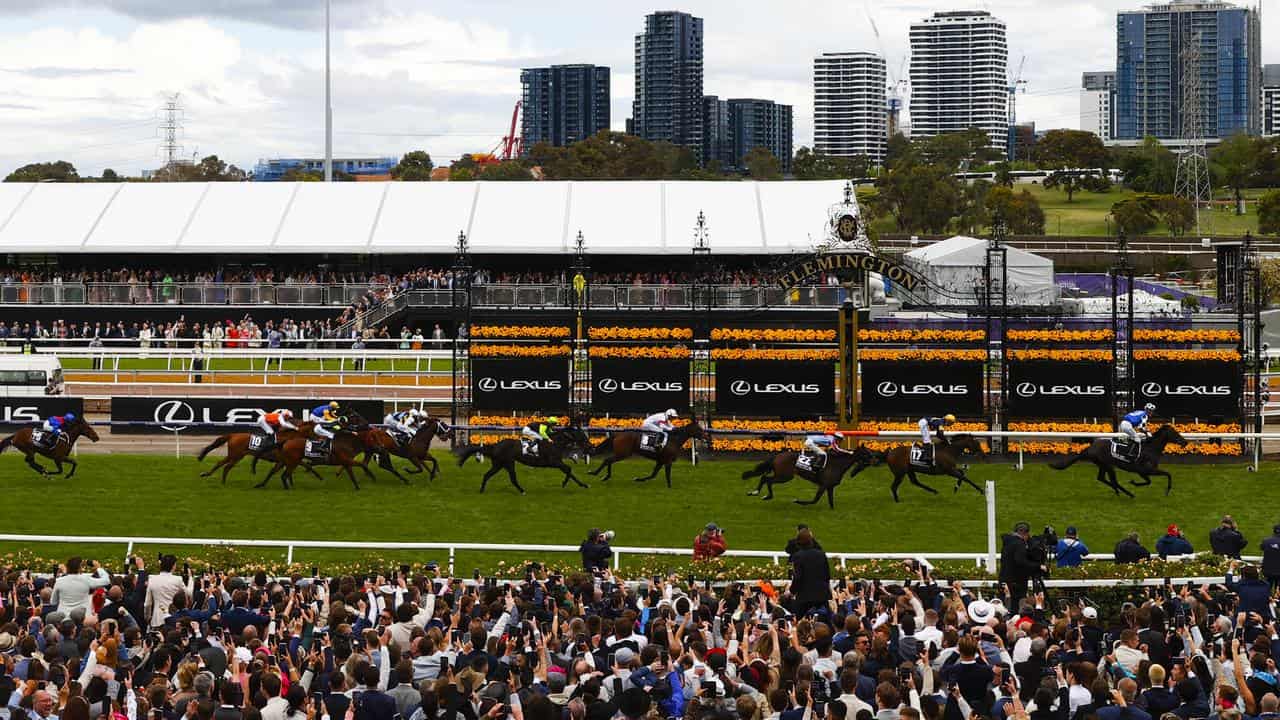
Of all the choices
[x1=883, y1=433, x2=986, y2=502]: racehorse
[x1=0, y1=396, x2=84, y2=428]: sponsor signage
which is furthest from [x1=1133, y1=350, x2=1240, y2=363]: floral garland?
[x1=0, y1=396, x2=84, y2=428]: sponsor signage

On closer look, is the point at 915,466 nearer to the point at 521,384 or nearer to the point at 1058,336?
the point at 1058,336

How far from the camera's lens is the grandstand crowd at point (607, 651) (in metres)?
7.94

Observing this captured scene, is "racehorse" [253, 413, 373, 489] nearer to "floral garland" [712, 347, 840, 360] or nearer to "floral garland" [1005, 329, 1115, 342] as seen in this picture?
"floral garland" [712, 347, 840, 360]

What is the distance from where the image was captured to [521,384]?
76.3 feet

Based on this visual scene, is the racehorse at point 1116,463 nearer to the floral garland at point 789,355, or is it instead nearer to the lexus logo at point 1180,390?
the lexus logo at point 1180,390

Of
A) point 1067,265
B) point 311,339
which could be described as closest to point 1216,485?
point 311,339

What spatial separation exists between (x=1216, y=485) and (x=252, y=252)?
29.6 m

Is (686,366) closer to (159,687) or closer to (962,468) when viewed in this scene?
(962,468)

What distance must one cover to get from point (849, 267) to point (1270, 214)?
62414 millimetres

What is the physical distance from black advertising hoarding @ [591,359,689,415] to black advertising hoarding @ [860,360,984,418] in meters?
2.61

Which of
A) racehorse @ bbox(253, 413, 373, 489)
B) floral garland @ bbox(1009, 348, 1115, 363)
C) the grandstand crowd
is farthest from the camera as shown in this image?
floral garland @ bbox(1009, 348, 1115, 363)

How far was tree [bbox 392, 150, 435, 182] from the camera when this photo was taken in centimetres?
10788

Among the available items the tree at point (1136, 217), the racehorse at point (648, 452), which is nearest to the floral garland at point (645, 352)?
the racehorse at point (648, 452)

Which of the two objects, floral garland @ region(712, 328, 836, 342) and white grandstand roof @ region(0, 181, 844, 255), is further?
white grandstand roof @ region(0, 181, 844, 255)
